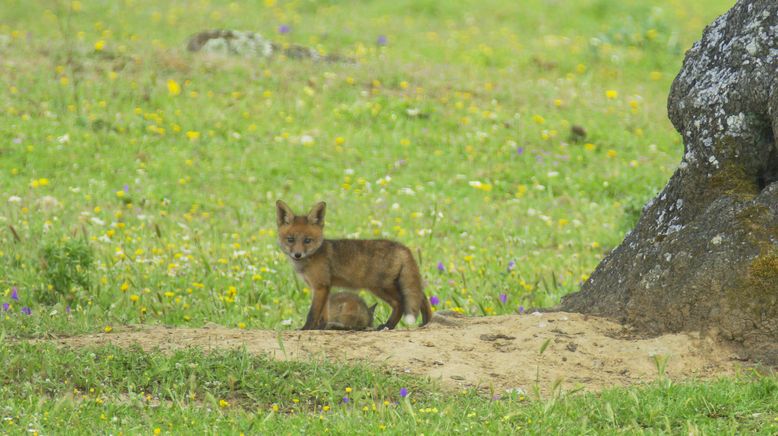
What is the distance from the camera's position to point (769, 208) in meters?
6.78

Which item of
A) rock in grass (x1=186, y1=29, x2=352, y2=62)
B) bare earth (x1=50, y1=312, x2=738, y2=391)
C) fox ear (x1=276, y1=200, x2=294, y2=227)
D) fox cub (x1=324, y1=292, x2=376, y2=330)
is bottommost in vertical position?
fox cub (x1=324, y1=292, x2=376, y2=330)

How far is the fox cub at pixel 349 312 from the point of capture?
27.2ft

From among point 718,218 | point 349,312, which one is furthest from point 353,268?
point 718,218

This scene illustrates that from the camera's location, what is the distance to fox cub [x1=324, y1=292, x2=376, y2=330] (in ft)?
27.2

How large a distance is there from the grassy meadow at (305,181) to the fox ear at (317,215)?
2.90 ft

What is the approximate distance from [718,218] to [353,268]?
2.71m

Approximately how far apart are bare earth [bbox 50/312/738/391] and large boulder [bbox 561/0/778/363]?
0.22 m

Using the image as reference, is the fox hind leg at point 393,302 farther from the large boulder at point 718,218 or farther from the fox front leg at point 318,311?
the large boulder at point 718,218

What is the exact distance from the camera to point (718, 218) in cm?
700

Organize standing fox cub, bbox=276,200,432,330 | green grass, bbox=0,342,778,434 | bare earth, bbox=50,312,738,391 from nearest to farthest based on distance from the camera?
1. green grass, bbox=0,342,778,434
2. bare earth, bbox=50,312,738,391
3. standing fox cub, bbox=276,200,432,330

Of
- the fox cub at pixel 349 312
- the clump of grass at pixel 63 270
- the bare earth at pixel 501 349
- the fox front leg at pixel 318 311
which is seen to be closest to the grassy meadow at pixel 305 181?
the clump of grass at pixel 63 270

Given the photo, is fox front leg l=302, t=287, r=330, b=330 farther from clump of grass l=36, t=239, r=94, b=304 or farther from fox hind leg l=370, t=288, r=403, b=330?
clump of grass l=36, t=239, r=94, b=304

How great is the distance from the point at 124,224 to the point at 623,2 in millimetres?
15904

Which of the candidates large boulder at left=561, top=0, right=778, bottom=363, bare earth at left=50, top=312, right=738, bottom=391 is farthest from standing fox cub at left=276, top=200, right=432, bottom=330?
large boulder at left=561, top=0, right=778, bottom=363
